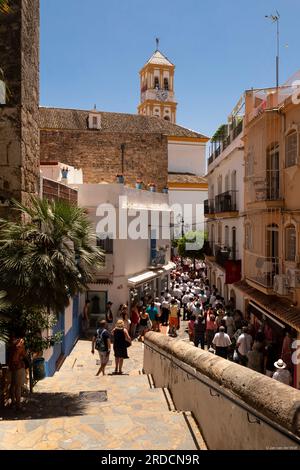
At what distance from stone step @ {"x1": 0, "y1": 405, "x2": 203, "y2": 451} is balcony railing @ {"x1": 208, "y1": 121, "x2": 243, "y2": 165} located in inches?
589

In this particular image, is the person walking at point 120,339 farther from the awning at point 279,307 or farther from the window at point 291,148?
the window at point 291,148

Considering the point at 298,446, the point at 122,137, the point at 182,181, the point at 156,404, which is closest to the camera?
the point at 298,446

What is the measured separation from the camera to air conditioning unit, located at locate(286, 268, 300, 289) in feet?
41.0

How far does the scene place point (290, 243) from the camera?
44.6 feet

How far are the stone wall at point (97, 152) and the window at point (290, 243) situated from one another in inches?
789

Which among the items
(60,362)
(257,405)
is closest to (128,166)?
(60,362)

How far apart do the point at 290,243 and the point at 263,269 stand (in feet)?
5.25

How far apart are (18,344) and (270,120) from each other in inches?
391

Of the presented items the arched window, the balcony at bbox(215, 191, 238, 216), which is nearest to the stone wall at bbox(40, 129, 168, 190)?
the balcony at bbox(215, 191, 238, 216)

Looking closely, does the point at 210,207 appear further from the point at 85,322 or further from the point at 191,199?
the point at 191,199

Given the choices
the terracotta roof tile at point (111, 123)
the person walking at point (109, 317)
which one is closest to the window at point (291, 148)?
the person walking at point (109, 317)

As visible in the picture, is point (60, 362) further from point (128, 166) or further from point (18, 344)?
point (128, 166)

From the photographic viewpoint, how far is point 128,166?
1329 inches

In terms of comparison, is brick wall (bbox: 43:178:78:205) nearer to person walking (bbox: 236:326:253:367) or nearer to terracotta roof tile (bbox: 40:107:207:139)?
person walking (bbox: 236:326:253:367)
